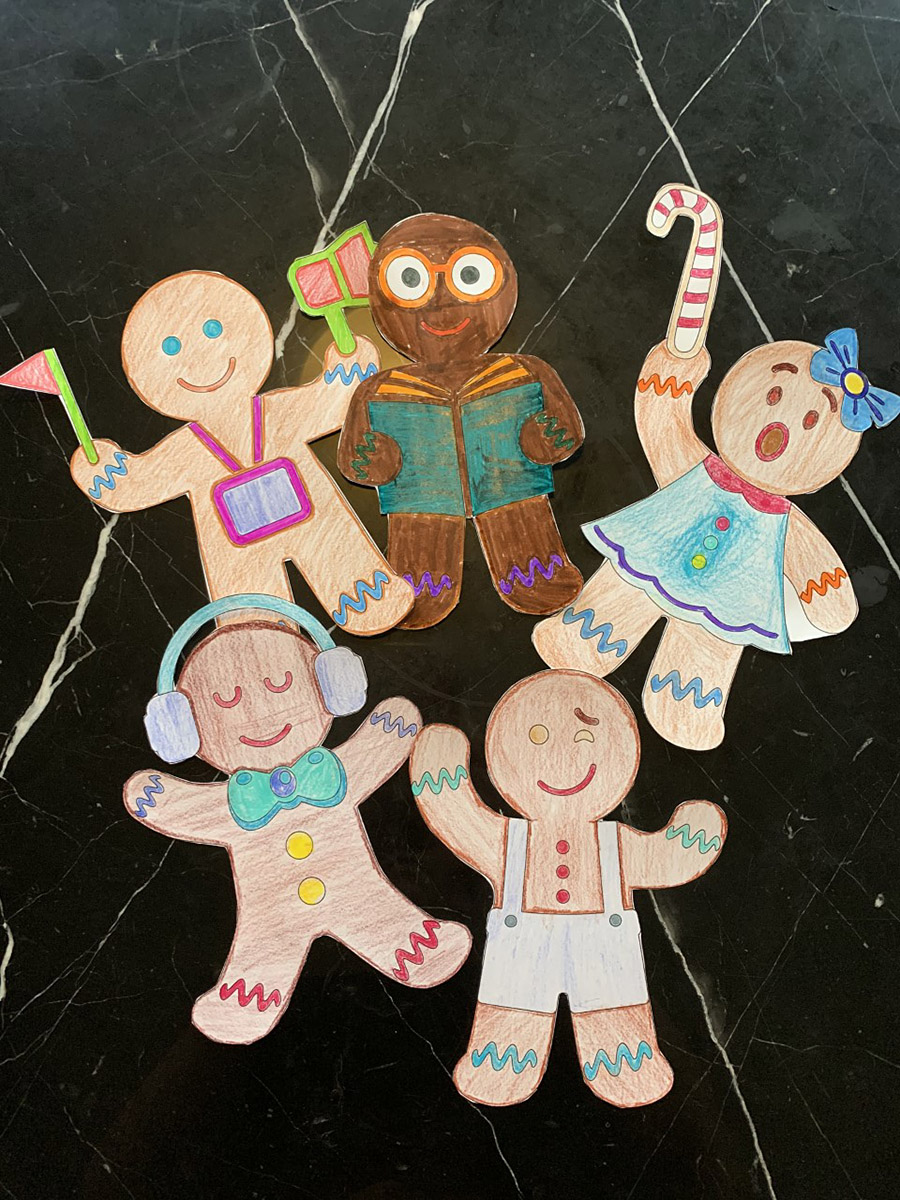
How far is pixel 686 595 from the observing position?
110 cm

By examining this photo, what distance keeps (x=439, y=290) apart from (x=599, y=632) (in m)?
0.43

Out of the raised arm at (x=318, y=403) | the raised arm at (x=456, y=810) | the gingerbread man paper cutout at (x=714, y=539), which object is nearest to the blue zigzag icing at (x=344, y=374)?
the raised arm at (x=318, y=403)

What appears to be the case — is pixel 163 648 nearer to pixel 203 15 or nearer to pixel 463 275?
pixel 463 275

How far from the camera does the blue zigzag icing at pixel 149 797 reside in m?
1.06

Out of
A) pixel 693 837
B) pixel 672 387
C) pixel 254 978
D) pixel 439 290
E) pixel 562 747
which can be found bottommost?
pixel 254 978

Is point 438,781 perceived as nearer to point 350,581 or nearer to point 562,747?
point 562,747

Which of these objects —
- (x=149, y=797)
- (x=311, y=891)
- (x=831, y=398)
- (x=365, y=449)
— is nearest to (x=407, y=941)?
(x=311, y=891)

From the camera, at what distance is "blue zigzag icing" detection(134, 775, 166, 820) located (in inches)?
41.9

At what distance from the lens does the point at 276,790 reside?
1057 millimetres

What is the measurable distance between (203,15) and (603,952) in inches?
46.9

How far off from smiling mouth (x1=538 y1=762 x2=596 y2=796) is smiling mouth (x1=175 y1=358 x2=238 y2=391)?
58cm

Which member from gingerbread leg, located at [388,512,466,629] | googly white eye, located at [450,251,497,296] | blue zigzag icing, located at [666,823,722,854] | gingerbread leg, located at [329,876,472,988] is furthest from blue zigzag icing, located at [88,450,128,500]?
blue zigzag icing, located at [666,823,722,854]

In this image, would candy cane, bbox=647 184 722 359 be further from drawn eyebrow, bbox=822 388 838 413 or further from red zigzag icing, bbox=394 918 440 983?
red zigzag icing, bbox=394 918 440 983

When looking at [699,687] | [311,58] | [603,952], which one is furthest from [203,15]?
[603,952]
